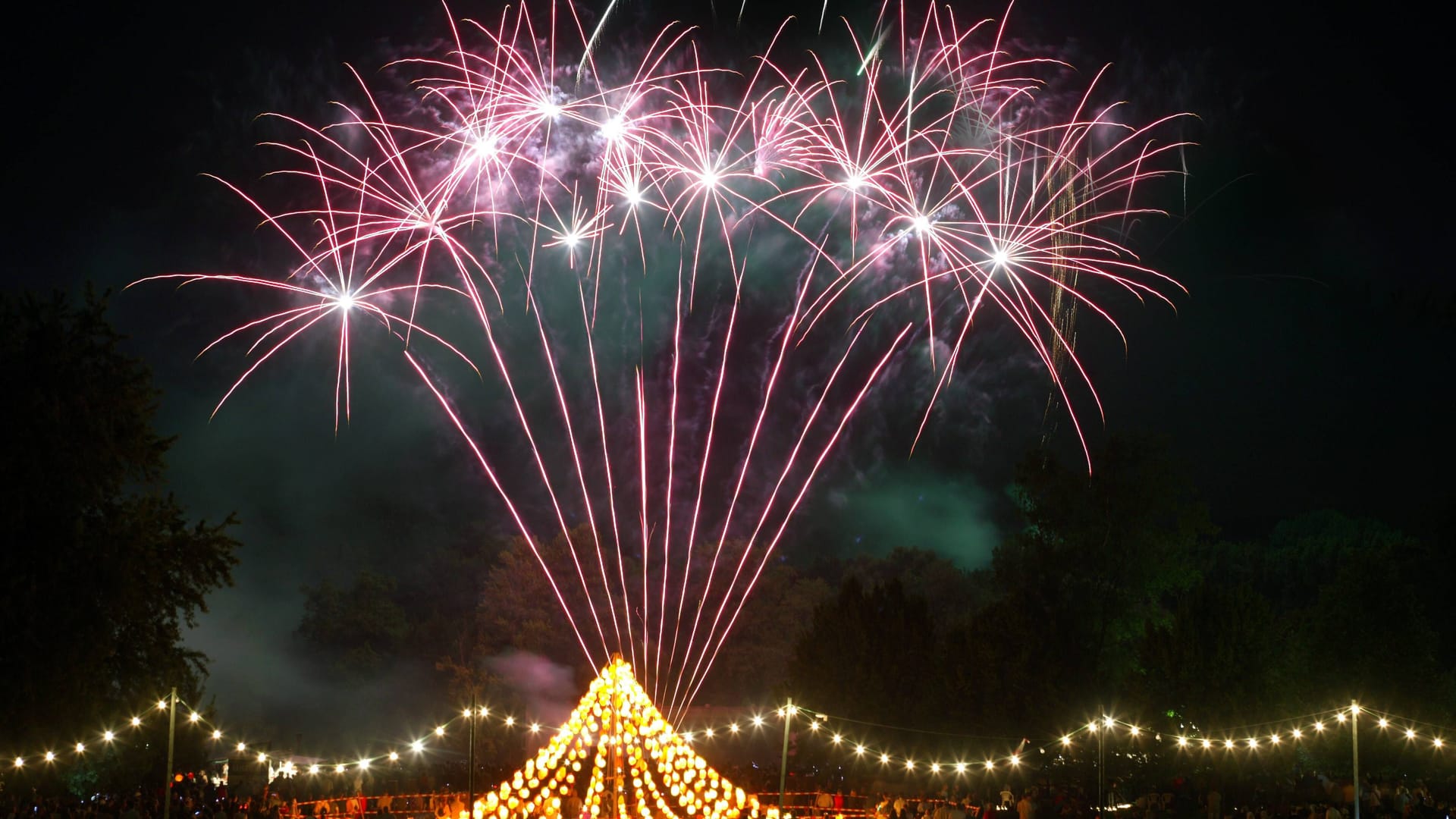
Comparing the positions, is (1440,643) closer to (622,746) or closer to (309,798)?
(622,746)

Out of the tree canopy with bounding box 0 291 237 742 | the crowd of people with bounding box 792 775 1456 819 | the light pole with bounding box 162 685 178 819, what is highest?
the tree canopy with bounding box 0 291 237 742

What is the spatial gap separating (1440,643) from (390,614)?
3617 cm

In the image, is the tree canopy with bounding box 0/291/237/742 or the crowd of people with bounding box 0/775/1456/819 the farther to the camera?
the crowd of people with bounding box 0/775/1456/819

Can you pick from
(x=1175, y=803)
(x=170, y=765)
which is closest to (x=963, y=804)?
(x=1175, y=803)

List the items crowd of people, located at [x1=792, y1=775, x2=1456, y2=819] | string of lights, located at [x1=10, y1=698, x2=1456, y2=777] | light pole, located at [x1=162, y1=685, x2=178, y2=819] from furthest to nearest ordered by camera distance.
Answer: string of lights, located at [x1=10, y1=698, x2=1456, y2=777] → crowd of people, located at [x1=792, y1=775, x2=1456, y2=819] → light pole, located at [x1=162, y1=685, x2=178, y2=819]

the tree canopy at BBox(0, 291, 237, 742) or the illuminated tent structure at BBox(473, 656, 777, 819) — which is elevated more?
the tree canopy at BBox(0, 291, 237, 742)

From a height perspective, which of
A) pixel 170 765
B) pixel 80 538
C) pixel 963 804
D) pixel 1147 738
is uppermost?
pixel 80 538

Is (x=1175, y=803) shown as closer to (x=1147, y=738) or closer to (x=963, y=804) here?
(x=963, y=804)

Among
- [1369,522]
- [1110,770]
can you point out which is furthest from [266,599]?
[1369,522]

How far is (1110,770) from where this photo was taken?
96.8 ft

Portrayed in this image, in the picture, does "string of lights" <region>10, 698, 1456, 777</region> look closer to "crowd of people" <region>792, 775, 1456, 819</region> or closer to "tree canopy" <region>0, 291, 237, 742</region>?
"crowd of people" <region>792, 775, 1456, 819</region>

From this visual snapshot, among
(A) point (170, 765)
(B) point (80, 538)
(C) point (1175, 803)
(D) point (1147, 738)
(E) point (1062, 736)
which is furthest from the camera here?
(D) point (1147, 738)

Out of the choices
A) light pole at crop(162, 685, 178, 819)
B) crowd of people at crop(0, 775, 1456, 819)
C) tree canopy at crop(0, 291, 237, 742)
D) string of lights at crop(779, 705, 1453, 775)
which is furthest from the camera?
string of lights at crop(779, 705, 1453, 775)

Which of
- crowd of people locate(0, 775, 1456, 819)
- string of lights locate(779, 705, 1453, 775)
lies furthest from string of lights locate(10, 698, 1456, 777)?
crowd of people locate(0, 775, 1456, 819)
